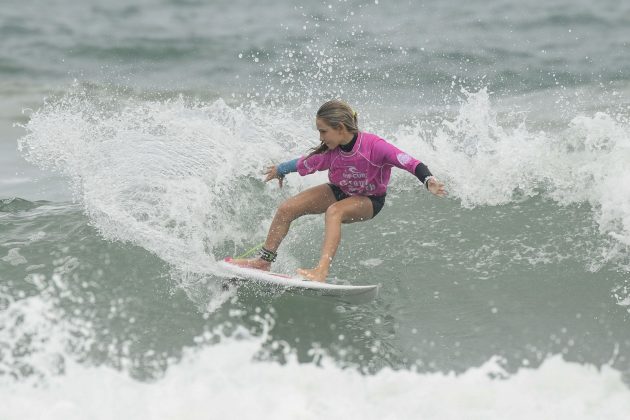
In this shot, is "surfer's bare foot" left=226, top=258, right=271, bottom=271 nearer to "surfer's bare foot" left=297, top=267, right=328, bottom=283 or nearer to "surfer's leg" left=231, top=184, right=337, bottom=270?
"surfer's leg" left=231, top=184, right=337, bottom=270

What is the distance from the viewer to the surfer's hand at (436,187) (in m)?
5.43

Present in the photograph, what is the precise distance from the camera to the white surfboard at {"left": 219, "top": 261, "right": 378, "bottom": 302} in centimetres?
550

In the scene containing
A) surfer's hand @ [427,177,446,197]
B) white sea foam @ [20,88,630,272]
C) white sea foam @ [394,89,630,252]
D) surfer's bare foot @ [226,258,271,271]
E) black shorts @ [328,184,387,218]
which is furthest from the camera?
white sea foam @ [394,89,630,252]

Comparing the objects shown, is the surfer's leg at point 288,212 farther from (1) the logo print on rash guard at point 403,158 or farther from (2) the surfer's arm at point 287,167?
(1) the logo print on rash guard at point 403,158

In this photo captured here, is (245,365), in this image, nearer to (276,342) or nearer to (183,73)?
(276,342)

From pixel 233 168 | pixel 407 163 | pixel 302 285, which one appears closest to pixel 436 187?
pixel 407 163

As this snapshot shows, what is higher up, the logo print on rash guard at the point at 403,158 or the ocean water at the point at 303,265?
the logo print on rash guard at the point at 403,158

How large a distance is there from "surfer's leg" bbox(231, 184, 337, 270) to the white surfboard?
0.22 metres

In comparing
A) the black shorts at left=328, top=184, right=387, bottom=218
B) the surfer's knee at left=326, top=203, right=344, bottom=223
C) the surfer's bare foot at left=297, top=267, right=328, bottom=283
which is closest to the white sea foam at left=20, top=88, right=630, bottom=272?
the surfer's bare foot at left=297, top=267, right=328, bottom=283

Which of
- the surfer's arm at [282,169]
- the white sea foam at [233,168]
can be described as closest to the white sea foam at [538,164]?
the white sea foam at [233,168]

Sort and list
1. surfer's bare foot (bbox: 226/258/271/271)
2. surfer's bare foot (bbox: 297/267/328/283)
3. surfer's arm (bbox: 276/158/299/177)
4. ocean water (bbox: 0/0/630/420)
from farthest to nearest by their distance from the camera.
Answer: surfer's arm (bbox: 276/158/299/177), surfer's bare foot (bbox: 226/258/271/271), surfer's bare foot (bbox: 297/267/328/283), ocean water (bbox: 0/0/630/420)

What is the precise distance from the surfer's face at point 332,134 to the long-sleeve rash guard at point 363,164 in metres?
0.08

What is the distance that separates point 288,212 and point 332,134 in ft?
2.24

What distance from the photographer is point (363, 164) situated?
588 centimetres
